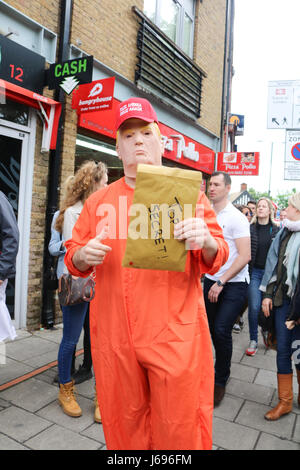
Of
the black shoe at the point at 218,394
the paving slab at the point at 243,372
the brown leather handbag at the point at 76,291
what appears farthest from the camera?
the paving slab at the point at 243,372

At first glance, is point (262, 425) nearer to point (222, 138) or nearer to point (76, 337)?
point (76, 337)

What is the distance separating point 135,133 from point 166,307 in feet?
2.61

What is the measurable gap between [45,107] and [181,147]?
4534mm

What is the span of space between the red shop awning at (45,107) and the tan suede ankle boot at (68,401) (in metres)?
3.35

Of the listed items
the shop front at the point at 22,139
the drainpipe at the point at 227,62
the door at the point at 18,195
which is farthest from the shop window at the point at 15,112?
the drainpipe at the point at 227,62

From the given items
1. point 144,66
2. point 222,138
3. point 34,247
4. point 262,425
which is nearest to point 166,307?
point 262,425

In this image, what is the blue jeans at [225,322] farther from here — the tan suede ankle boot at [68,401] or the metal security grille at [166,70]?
the metal security grille at [166,70]

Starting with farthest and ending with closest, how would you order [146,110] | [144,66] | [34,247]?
[144,66] < [34,247] < [146,110]

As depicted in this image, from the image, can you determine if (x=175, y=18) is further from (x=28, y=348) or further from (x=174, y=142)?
(x=28, y=348)

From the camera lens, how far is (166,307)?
1.56 m

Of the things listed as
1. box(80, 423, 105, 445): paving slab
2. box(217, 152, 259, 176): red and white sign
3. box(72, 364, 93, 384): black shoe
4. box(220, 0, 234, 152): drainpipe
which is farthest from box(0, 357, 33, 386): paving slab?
box(220, 0, 234, 152): drainpipe

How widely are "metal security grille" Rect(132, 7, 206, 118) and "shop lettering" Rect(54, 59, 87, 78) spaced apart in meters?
2.48

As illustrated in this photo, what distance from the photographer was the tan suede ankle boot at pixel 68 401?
122 inches
